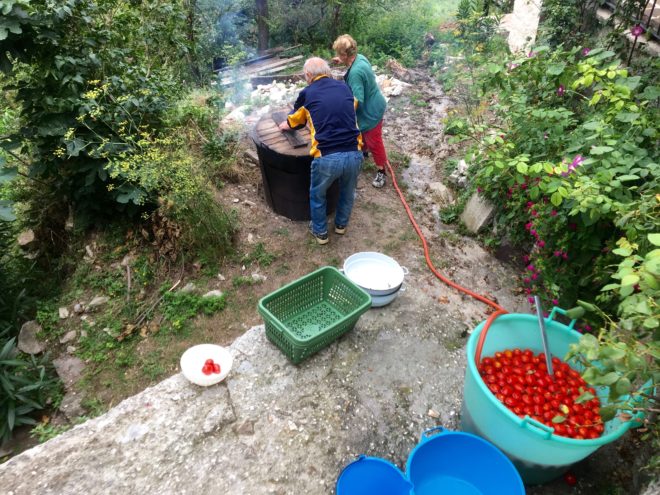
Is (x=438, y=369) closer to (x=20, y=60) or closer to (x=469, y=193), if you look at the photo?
(x=469, y=193)

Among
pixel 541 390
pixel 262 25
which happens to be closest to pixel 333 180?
pixel 541 390

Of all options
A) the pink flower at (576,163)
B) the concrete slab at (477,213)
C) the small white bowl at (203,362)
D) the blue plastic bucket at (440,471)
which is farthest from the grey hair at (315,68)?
the blue plastic bucket at (440,471)

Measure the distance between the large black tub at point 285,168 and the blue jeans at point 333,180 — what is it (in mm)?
226

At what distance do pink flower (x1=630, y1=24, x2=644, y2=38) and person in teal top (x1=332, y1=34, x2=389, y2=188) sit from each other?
235 centimetres

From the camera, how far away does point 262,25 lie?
28.5 ft

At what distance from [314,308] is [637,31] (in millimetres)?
3810

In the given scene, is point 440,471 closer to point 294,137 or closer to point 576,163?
point 576,163

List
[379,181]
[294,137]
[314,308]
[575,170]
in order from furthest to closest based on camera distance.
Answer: [379,181] → [294,137] → [314,308] → [575,170]

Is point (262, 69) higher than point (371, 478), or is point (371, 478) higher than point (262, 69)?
point (262, 69)

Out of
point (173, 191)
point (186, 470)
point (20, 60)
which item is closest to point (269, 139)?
point (173, 191)

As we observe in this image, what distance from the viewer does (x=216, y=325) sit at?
373 cm

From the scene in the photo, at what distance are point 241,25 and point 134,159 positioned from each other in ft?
23.0

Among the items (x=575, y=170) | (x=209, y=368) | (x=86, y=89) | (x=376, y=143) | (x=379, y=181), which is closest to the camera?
(x=575, y=170)

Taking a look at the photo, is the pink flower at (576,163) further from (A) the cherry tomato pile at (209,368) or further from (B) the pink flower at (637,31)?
(A) the cherry tomato pile at (209,368)
